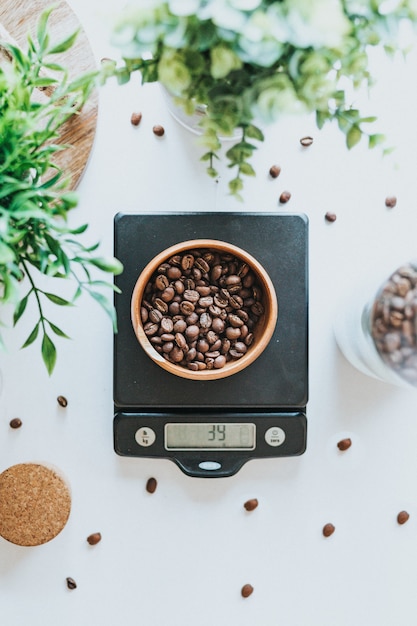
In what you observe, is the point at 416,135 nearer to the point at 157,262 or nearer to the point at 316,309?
the point at 316,309

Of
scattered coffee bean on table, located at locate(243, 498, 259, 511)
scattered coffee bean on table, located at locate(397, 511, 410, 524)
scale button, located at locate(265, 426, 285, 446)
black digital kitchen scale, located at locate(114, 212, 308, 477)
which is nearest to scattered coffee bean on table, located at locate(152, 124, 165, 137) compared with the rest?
black digital kitchen scale, located at locate(114, 212, 308, 477)

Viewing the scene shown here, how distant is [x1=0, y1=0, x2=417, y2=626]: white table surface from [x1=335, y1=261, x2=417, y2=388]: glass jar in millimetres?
138

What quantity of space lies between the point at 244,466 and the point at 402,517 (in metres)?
0.27

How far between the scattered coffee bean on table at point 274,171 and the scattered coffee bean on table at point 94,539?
0.64 meters

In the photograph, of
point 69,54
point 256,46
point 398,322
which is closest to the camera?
point 256,46

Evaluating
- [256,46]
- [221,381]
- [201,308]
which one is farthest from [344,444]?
[256,46]

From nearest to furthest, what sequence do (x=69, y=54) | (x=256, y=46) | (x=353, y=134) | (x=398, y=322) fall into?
1. (x=256, y=46)
2. (x=353, y=134)
3. (x=398, y=322)
4. (x=69, y=54)

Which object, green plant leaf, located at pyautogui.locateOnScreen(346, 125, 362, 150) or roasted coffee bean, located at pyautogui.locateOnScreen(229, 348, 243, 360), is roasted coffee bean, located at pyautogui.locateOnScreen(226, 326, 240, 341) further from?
green plant leaf, located at pyautogui.locateOnScreen(346, 125, 362, 150)

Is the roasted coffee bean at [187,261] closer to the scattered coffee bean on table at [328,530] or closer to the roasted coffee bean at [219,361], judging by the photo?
the roasted coffee bean at [219,361]

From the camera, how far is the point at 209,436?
3.72 feet

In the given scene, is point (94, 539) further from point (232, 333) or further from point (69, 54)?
point (69, 54)

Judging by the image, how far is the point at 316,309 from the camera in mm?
1167

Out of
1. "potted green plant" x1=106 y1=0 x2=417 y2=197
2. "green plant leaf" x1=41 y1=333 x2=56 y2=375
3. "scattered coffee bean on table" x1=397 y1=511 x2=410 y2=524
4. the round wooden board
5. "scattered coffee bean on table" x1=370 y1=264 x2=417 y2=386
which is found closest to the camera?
"potted green plant" x1=106 y1=0 x2=417 y2=197

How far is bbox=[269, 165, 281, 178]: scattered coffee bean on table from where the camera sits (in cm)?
114
